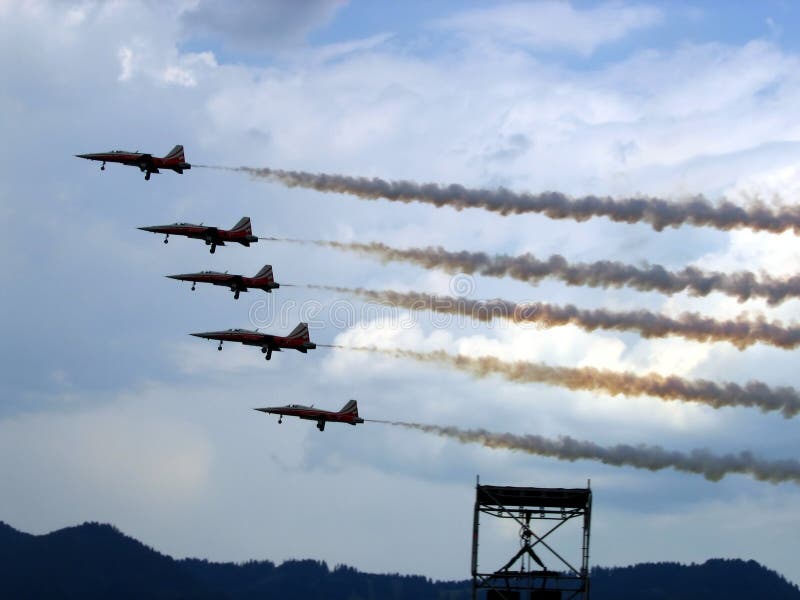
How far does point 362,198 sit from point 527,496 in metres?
41.9

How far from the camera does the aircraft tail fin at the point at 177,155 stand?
150m

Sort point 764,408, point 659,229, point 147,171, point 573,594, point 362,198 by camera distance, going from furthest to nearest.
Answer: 1. point 147,171
2. point 362,198
3. point 659,229
4. point 764,408
5. point 573,594

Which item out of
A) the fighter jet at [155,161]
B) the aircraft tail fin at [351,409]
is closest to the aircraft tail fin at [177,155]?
the fighter jet at [155,161]

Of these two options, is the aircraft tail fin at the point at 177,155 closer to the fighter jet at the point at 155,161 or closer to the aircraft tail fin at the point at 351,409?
the fighter jet at the point at 155,161

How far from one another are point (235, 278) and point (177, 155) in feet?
51.1

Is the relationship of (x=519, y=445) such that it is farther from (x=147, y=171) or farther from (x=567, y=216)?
(x=147, y=171)

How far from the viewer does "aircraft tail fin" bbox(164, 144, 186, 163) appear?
150375 mm

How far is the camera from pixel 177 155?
5930 inches

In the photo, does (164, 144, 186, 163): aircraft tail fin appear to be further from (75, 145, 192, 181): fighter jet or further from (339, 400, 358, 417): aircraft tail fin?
(339, 400, 358, 417): aircraft tail fin

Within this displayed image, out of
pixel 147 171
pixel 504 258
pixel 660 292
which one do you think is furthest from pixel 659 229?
pixel 147 171

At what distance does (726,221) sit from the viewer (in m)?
125

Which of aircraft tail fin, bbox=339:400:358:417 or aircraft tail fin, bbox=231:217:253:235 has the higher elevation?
aircraft tail fin, bbox=231:217:253:235

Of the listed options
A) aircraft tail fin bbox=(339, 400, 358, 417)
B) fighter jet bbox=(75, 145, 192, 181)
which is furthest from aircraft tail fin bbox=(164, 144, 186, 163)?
aircraft tail fin bbox=(339, 400, 358, 417)

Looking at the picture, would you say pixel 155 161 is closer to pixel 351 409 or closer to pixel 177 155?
pixel 177 155
